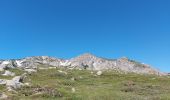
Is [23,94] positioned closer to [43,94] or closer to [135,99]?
[43,94]

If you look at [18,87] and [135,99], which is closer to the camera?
[135,99]

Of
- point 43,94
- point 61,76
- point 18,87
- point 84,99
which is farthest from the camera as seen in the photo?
point 61,76

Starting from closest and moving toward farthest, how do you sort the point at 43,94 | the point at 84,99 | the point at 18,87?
the point at 84,99 → the point at 43,94 → the point at 18,87

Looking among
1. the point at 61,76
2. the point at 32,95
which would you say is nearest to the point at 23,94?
the point at 32,95

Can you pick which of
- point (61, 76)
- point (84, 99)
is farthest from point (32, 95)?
point (61, 76)

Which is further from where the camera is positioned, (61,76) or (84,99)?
(61,76)

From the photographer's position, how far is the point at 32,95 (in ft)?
125

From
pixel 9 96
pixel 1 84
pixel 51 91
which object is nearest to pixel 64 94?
pixel 51 91

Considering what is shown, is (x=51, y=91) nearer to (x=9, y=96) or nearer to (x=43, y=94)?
(x=43, y=94)

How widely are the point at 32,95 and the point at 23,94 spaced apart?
4.99ft

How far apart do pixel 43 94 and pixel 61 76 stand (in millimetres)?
40368

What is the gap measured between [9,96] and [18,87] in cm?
803

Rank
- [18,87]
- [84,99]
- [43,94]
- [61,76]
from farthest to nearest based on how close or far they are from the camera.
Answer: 1. [61,76]
2. [18,87]
3. [43,94]
4. [84,99]

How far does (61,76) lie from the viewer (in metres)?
78.9
